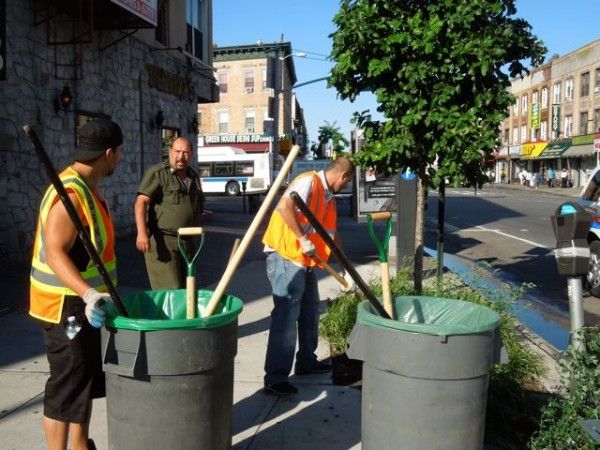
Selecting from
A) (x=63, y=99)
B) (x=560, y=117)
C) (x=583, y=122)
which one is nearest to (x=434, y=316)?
(x=63, y=99)

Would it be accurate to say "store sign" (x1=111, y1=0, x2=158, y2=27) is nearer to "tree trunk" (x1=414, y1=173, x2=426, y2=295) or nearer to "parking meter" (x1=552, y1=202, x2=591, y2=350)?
"tree trunk" (x1=414, y1=173, x2=426, y2=295)

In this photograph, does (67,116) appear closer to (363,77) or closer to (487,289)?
(363,77)

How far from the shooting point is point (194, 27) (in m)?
17.4

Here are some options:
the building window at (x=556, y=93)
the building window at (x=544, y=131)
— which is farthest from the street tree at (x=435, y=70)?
the building window at (x=544, y=131)

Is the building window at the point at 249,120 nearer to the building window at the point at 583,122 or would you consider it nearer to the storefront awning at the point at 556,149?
the storefront awning at the point at 556,149

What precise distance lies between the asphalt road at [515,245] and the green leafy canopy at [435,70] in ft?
9.54

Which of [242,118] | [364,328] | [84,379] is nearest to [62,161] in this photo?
[84,379]

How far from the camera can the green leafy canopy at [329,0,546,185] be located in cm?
543

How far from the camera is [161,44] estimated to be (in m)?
15.0

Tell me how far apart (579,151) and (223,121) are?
89.3ft

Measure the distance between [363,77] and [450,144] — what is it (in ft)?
3.37

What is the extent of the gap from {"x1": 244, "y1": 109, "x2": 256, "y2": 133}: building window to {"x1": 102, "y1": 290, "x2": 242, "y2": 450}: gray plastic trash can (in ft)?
161

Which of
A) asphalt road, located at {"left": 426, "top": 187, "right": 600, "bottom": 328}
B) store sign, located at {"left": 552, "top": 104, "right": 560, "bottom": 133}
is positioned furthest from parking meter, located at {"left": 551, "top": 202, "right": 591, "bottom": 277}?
store sign, located at {"left": 552, "top": 104, "right": 560, "bottom": 133}

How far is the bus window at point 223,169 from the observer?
3534 cm
